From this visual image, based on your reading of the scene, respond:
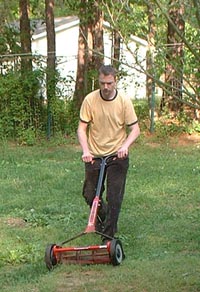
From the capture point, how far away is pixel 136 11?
14.6 ft

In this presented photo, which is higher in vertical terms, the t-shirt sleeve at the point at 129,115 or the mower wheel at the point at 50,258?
the t-shirt sleeve at the point at 129,115

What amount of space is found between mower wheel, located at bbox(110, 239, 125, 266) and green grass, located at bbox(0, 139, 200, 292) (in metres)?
0.08

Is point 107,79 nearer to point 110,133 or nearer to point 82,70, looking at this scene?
point 110,133

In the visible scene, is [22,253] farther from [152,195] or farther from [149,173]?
[149,173]

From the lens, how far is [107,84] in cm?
A: 668

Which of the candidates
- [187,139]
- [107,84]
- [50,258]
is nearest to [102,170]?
[107,84]

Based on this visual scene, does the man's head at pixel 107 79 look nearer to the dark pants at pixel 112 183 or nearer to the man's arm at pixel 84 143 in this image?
the man's arm at pixel 84 143

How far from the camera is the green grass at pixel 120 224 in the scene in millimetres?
5902

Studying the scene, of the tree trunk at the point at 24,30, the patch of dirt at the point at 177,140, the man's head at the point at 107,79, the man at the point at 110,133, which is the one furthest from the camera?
the tree trunk at the point at 24,30

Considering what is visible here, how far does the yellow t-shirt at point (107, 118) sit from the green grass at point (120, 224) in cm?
110

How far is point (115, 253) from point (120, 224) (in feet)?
5.97

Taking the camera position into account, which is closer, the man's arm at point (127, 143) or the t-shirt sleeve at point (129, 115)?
the man's arm at point (127, 143)

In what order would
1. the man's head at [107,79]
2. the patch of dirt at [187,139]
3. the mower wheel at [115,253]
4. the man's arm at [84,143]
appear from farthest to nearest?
the patch of dirt at [187,139] → the man's arm at [84,143] → the man's head at [107,79] → the mower wheel at [115,253]

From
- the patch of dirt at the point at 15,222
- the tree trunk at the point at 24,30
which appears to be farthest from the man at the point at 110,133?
the tree trunk at the point at 24,30
